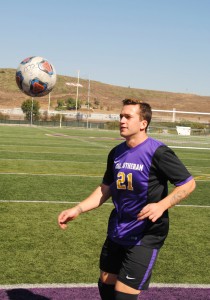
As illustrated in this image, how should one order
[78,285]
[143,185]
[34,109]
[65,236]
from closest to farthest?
[143,185]
[78,285]
[65,236]
[34,109]

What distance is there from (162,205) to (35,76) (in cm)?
1114

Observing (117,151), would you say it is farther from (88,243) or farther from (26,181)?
(26,181)

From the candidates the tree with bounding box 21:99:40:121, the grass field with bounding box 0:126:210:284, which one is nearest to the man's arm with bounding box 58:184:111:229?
the grass field with bounding box 0:126:210:284

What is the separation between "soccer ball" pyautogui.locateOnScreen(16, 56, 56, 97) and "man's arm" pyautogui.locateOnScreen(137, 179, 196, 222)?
11.0 metres

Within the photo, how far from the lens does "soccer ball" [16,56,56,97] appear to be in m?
14.3

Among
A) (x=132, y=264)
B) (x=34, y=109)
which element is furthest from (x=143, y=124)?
(x=34, y=109)

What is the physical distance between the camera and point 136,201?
4.04 metres

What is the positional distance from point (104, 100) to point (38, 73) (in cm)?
15963

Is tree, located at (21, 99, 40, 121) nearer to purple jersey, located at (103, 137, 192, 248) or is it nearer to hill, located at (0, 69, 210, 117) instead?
hill, located at (0, 69, 210, 117)

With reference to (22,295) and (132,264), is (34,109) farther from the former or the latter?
(132,264)

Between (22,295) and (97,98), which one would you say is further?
(97,98)

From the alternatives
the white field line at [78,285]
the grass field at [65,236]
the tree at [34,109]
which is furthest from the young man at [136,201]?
the tree at [34,109]

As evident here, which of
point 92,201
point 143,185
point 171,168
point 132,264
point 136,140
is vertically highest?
point 136,140

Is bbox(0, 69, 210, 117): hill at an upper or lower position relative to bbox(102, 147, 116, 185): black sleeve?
upper
